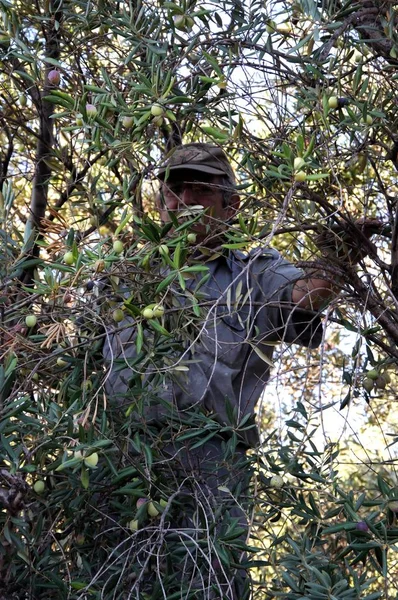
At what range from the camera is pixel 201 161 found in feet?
10.1

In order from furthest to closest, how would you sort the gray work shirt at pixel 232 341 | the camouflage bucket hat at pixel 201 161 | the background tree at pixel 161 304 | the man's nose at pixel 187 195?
the man's nose at pixel 187 195 → the camouflage bucket hat at pixel 201 161 → the gray work shirt at pixel 232 341 → the background tree at pixel 161 304

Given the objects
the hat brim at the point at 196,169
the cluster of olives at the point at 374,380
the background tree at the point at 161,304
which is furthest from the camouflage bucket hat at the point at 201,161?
the cluster of olives at the point at 374,380

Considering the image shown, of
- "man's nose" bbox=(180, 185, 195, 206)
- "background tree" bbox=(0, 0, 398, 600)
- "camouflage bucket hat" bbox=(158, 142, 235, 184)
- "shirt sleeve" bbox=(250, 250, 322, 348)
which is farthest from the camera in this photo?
"man's nose" bbox=(180, 185, 195, 206)

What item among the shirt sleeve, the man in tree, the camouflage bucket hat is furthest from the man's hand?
the camouflage bucket hat

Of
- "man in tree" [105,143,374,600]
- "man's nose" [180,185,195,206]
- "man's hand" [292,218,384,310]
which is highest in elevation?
"man's nose" [180,185,195,206]

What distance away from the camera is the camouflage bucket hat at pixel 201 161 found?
2.93m

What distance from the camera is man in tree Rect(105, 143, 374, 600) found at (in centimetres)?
229

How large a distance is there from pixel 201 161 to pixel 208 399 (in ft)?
2.48

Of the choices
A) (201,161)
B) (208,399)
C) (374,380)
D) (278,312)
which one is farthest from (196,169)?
(374,380)

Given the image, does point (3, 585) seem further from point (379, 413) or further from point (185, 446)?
point (379, 413)

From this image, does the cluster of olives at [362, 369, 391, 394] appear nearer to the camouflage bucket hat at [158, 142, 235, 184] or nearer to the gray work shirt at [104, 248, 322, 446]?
the gray work shirt at [104, 248, 322, 446]

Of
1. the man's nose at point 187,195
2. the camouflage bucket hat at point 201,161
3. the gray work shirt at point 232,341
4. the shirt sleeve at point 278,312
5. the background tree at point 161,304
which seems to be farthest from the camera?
the man's nose at point 187,195

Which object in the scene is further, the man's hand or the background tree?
the man's hand

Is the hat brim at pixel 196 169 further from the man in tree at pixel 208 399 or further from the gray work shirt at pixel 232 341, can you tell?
the gray work shirt at pixel 232 341
